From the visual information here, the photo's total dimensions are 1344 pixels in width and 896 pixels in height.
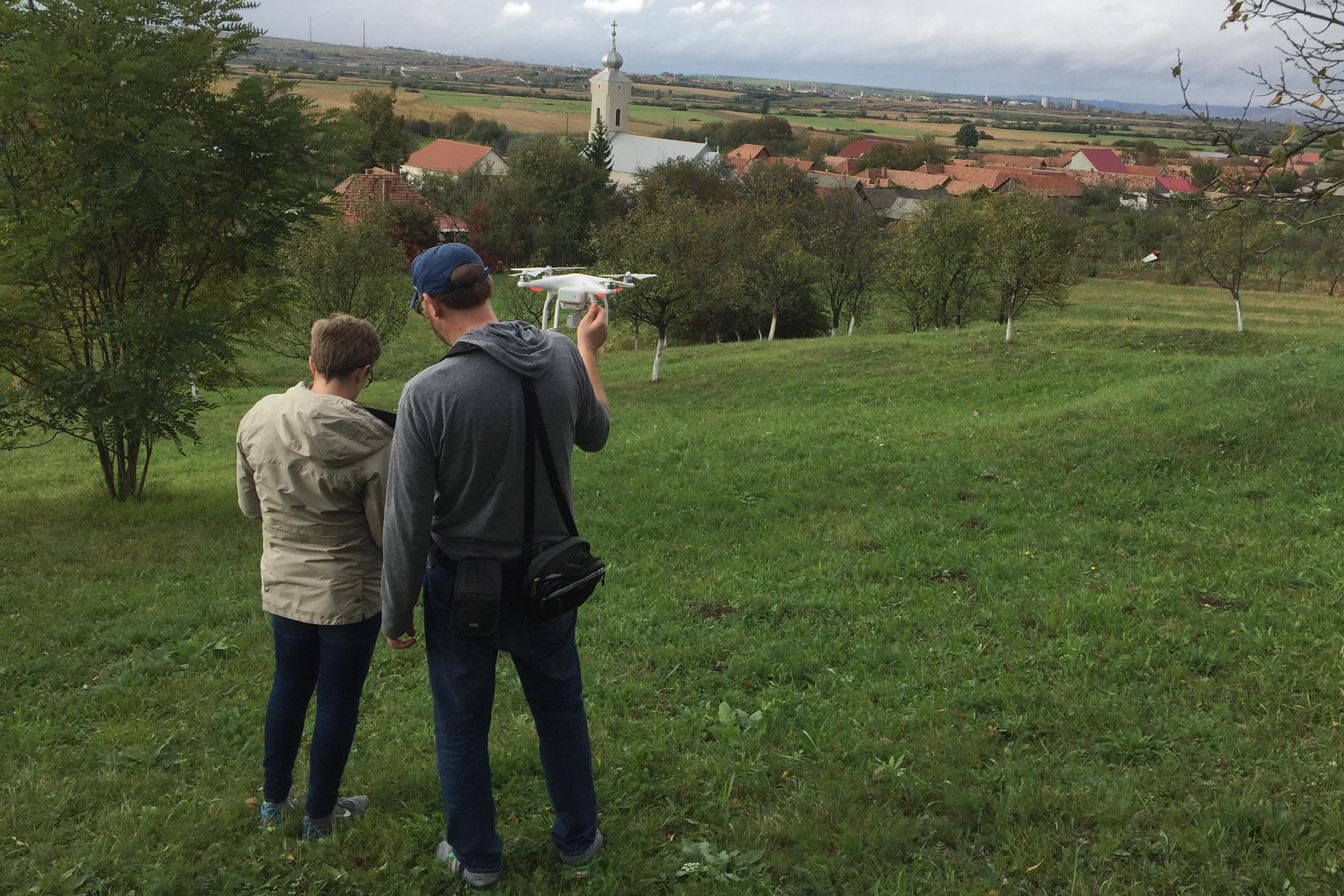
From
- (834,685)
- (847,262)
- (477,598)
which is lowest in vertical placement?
(834,685)

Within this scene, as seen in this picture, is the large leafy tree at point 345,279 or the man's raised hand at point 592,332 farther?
the large leafy tree at point 345,279

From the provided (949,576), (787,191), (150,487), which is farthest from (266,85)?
(787,191)

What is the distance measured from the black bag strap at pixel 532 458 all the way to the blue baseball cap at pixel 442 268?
45 cm

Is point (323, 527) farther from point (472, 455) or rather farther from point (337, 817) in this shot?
point (337, 817)

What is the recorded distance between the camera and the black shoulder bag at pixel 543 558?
332cm

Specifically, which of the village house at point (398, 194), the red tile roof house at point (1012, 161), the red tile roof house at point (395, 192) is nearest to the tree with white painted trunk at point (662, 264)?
the village house at point (398, 194)

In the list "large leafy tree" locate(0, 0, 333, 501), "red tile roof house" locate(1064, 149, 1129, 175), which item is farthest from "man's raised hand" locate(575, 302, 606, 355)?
"red tile roof house" locate(1064, 149, 1129, 175)

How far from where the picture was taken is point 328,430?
12.0 ft

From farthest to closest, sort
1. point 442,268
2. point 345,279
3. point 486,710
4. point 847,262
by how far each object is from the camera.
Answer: point 847,262 → point 345,279 → point 486,710 → point 442,268

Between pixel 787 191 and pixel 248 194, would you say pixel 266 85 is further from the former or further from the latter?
pixel 787 191

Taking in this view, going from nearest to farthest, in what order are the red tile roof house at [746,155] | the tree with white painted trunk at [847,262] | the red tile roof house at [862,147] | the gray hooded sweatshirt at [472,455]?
the gray hooded sweatshirt at [472,455], the tree with white painted trunk at [847,262], the red tile roof house at [746,155], the red tile roof house at [862,147]

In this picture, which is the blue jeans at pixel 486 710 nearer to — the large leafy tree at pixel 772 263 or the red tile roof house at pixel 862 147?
the large leafy tree at pixel 772 263

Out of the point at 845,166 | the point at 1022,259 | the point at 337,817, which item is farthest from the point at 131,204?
the point at 845,166

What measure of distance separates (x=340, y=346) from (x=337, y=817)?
6.76 feet
